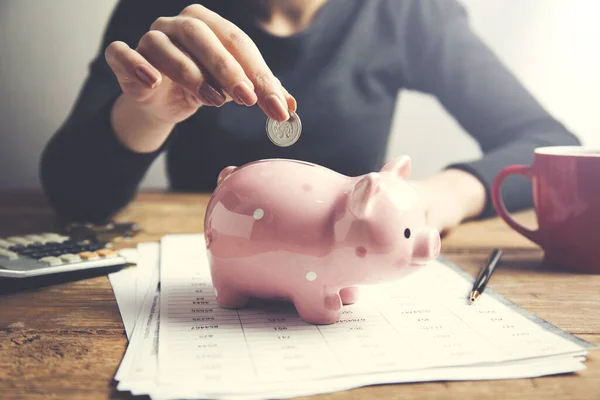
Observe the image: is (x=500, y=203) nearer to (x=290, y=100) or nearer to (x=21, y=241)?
(x=290, y=100)

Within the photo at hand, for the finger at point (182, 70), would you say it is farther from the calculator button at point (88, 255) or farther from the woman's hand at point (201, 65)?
the calculator button at point (88, 255)

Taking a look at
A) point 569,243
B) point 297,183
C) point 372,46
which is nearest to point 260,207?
point 297,183

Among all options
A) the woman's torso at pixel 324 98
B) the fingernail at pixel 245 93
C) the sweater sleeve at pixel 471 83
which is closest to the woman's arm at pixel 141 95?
the fingernail at pixel 245 93

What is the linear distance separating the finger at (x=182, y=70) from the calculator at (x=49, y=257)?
19 cm

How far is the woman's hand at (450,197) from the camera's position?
0.71 metres

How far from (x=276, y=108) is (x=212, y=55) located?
79mm

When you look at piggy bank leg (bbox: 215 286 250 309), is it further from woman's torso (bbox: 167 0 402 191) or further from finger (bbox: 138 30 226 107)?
woman's torso (bbox: 167 0 402 191)

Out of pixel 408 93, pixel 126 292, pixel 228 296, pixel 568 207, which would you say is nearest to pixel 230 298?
pixel 228 296

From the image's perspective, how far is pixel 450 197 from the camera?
75cm

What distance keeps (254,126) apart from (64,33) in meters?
0.51

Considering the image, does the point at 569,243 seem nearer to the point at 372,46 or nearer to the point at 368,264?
the point at 368,264

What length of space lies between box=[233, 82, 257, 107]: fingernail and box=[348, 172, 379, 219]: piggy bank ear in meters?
0.13

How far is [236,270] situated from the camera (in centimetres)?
42

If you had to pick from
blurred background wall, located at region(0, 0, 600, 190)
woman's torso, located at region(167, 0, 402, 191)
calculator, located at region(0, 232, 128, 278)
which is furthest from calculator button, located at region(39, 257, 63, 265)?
blurred background wall, located at region(0, 0, 600, 190)
